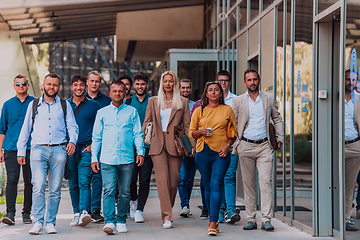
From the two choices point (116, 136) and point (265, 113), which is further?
point (265, 113)

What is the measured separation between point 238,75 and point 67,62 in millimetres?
32247

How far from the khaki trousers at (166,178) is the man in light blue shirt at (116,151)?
1.33 ft

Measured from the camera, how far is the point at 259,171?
20.1 ft

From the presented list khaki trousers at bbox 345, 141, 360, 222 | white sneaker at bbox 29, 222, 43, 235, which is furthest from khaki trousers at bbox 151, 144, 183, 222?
khaki trousers at bbox 345, 141, 360, 222

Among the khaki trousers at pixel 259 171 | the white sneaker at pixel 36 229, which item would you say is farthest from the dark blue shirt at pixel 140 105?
the white sneaker at pixel 36 229

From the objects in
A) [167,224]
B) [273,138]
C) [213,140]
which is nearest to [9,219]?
[167,224]

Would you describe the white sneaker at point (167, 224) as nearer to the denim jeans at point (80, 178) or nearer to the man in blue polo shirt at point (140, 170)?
the man in blue polo shirt at point (140, 170)

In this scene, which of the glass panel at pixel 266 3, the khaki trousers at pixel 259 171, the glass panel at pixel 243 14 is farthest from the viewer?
the glass panel at pixel 243 14

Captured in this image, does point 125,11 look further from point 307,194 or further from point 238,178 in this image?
point 307,194

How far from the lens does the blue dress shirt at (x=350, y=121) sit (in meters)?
4.95

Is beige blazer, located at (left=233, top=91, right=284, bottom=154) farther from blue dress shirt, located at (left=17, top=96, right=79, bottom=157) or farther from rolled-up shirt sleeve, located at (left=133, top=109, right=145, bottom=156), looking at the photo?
blue dress shirt, located at (left=17, top=96, right=79, bottom=157)

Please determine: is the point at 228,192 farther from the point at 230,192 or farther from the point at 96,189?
the point at 96,189

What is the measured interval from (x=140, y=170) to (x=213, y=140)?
1.45m

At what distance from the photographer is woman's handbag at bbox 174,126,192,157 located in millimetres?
6086
